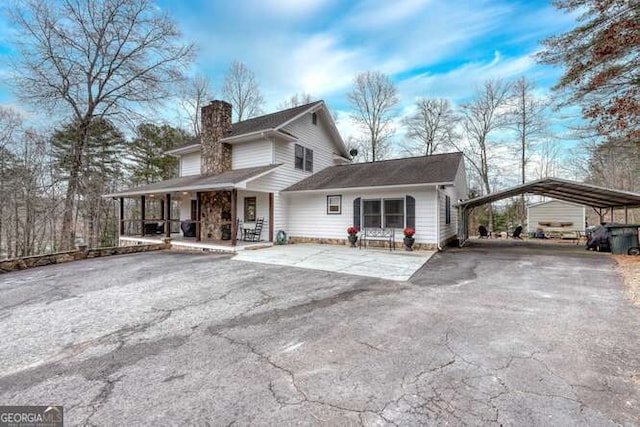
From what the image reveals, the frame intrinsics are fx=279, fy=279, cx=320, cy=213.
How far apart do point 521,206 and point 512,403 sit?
73.5 feet

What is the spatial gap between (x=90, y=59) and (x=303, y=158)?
36.8ft

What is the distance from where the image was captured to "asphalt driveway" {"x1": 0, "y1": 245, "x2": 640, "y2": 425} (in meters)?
2.06

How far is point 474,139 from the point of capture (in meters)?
20.2

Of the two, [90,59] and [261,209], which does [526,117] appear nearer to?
[261,209]

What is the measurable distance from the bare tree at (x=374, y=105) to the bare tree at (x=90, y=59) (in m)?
13.0

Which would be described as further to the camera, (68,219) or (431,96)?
(431,96)

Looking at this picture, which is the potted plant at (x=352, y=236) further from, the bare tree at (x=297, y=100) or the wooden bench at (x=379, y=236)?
the bare tree at (x=297, y=100)

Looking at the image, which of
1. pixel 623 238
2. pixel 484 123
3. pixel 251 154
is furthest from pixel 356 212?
pixel 484 123

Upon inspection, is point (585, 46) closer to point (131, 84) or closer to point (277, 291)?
point (277, 291)

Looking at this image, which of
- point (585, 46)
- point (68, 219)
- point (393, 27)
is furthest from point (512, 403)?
point (68, 219)

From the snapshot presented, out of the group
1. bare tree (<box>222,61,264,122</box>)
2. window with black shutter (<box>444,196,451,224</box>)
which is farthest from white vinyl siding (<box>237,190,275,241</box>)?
bare tree (<box>222,61,264,122</box>)

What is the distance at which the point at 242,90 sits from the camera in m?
23.2

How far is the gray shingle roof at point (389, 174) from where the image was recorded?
10.3 m

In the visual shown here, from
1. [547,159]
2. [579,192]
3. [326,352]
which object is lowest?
[326,352]
